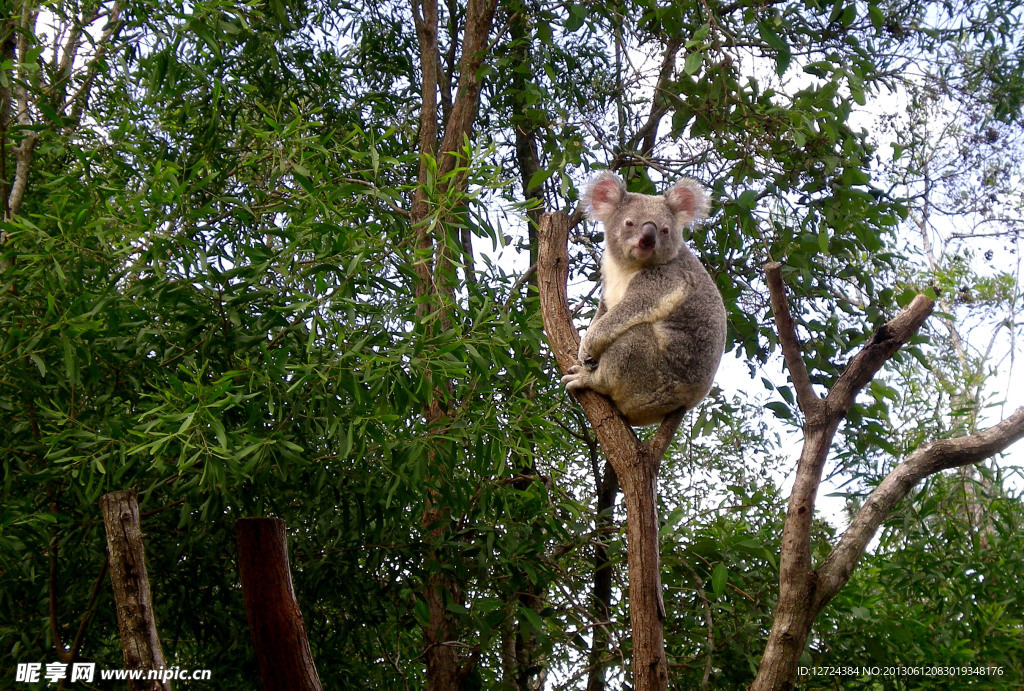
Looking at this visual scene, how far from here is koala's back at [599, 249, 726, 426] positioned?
301cm

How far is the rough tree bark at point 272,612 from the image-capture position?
2277 mm

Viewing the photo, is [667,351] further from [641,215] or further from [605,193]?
[605,193]

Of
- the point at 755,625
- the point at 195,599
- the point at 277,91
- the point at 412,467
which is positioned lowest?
the point at 755,625

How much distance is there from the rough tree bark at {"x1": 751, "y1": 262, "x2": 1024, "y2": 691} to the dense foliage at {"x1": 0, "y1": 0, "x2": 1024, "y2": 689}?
1.91 feet

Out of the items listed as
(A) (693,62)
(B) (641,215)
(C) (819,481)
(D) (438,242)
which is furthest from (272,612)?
(A) (693,62)

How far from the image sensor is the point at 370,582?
10.9 ft

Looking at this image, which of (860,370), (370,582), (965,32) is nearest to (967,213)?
(965,32)

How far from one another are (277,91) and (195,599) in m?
2.45

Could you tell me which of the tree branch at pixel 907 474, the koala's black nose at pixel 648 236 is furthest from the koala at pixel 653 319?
the tree branch at pixel 907 474

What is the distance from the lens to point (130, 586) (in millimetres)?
2229

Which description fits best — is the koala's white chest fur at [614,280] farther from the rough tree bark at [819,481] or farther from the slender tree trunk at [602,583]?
the rough tree bark at [819,481]

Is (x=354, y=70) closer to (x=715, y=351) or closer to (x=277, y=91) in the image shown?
(x=277, y=91)

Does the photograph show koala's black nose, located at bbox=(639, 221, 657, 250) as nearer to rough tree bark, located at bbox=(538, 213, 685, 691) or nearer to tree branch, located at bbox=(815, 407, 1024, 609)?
rough tree bark, located at bbox=(538, 213, 685, 691)

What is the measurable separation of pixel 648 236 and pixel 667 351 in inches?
18.3
